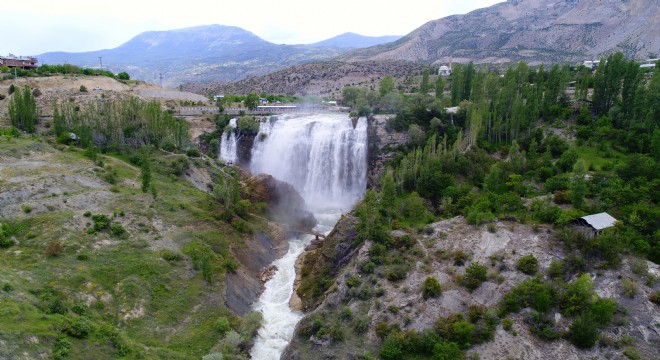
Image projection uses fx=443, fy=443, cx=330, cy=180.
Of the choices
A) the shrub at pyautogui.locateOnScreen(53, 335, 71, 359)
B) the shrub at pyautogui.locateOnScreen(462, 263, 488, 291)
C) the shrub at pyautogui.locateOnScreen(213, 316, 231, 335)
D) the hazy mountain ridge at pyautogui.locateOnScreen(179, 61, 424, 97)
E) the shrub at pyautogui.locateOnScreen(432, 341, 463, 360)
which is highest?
the hazy mountain ridge at pyautogui.locateOnScreen(179, 61, 424, 97)

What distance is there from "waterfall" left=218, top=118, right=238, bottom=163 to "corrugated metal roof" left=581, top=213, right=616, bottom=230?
63.4 metres

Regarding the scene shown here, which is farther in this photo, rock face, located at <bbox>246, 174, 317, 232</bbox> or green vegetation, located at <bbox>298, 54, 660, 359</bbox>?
rock face, located at <bbox>246, 174, 317, 232</bbox>

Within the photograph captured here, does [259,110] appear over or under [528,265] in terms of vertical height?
over

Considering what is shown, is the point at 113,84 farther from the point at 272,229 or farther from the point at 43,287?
the point at 43,287

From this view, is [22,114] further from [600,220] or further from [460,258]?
[600,220]

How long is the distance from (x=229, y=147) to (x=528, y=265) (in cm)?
6378

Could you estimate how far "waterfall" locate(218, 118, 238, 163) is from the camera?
88188 mm

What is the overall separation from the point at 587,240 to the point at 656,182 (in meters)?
16.0

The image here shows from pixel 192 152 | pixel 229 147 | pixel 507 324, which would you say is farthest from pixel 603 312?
pixel 229 147

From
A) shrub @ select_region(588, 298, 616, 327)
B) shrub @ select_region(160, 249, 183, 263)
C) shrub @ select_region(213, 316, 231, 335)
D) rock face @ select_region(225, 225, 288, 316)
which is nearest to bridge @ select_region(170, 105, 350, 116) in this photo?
rock face @ select_region(225, 225, 288, 316)

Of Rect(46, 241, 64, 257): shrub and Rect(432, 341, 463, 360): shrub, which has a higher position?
Rect(46, 241, 64, 257): shrub

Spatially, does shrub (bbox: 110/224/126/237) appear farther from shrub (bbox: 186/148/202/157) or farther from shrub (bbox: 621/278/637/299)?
shrub (bbox: 621/278/637/299)

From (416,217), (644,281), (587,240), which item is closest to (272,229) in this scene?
(416,217)

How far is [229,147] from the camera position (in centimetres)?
8956
